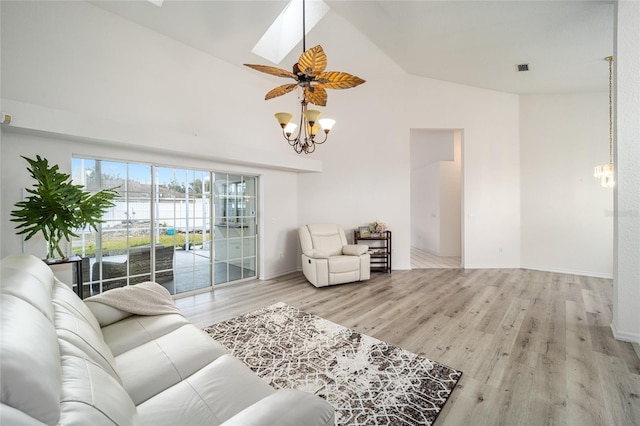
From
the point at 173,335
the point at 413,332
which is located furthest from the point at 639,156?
the point at 173,335

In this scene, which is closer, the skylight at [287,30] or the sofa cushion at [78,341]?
the sofa cushion at [78,341]

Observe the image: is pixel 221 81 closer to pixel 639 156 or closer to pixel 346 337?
pixel 346 337

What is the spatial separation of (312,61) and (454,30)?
8.73 feet

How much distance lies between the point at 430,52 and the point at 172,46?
3.99 m

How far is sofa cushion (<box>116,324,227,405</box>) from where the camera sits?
127 cm

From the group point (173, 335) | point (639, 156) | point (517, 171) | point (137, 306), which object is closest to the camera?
point (173, 335)

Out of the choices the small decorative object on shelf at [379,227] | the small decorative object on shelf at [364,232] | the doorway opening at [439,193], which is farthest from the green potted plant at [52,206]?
the doorway opening at [439,193]

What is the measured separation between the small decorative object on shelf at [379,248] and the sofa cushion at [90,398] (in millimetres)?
4547

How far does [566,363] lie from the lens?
216cm

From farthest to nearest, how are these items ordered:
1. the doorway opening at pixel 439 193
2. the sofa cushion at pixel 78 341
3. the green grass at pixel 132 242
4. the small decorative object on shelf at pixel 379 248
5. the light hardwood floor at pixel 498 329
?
the doorway opening at pixel 439 193 → the small decorative object on shelf at pixel 379 248 → the green grass at pixel 132 242 → the light hardwood floor at pixel 498 329 → the sofa cushion at pixel 78 341

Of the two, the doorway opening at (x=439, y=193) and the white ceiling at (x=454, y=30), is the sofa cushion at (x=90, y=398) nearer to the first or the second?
the white ceiling at (x=454, y=30)

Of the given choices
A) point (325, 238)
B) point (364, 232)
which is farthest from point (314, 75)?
point (364, 232)

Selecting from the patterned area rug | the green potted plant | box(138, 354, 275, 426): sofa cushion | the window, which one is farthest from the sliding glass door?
box(138, 354, 275, 426): sofa cushion

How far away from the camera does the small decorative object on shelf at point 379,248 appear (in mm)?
5241
